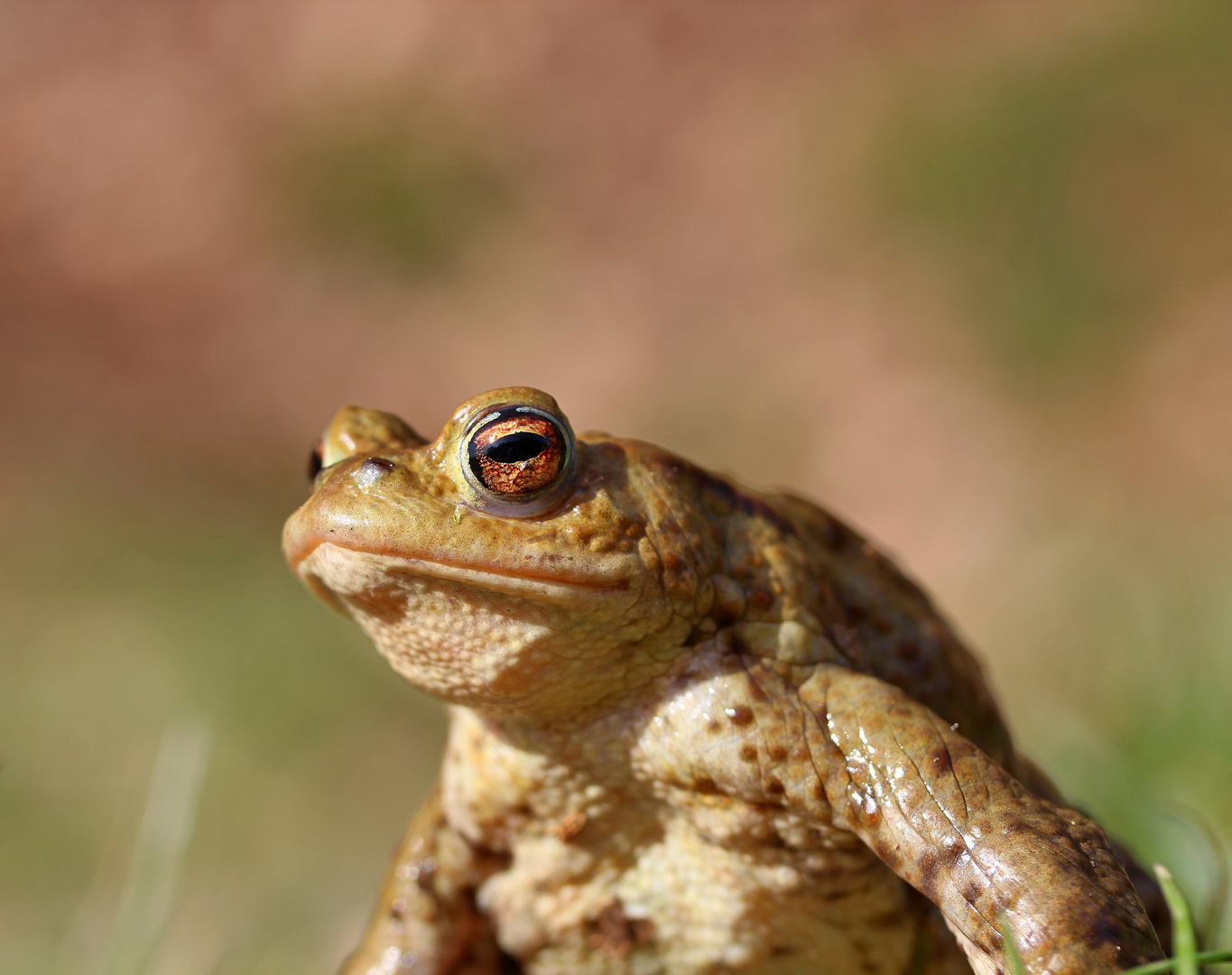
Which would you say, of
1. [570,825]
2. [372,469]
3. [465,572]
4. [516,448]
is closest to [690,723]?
[570,825]

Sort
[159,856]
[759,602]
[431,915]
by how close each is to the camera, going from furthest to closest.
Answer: [159,856] < [431,915] < [759,602]

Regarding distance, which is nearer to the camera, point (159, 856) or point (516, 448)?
point (516, 448)

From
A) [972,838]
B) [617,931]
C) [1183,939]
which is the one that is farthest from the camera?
[617,931]

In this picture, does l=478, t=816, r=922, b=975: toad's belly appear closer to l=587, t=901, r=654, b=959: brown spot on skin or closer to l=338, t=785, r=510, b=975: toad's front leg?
l=587, t=901, r=654, b=959: brown spot on skin

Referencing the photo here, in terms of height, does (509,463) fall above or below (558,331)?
below

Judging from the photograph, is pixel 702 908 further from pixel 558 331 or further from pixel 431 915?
pixel 558 331

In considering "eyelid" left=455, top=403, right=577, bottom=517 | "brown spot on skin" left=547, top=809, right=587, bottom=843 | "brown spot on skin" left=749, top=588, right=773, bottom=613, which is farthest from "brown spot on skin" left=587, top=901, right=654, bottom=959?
"eyelid" left=455, top=403, right=577, bottom=517

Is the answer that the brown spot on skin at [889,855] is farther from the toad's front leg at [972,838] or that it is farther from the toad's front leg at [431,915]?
the toad's front leg at [431,915]

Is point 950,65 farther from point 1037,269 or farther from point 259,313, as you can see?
point 259,313
